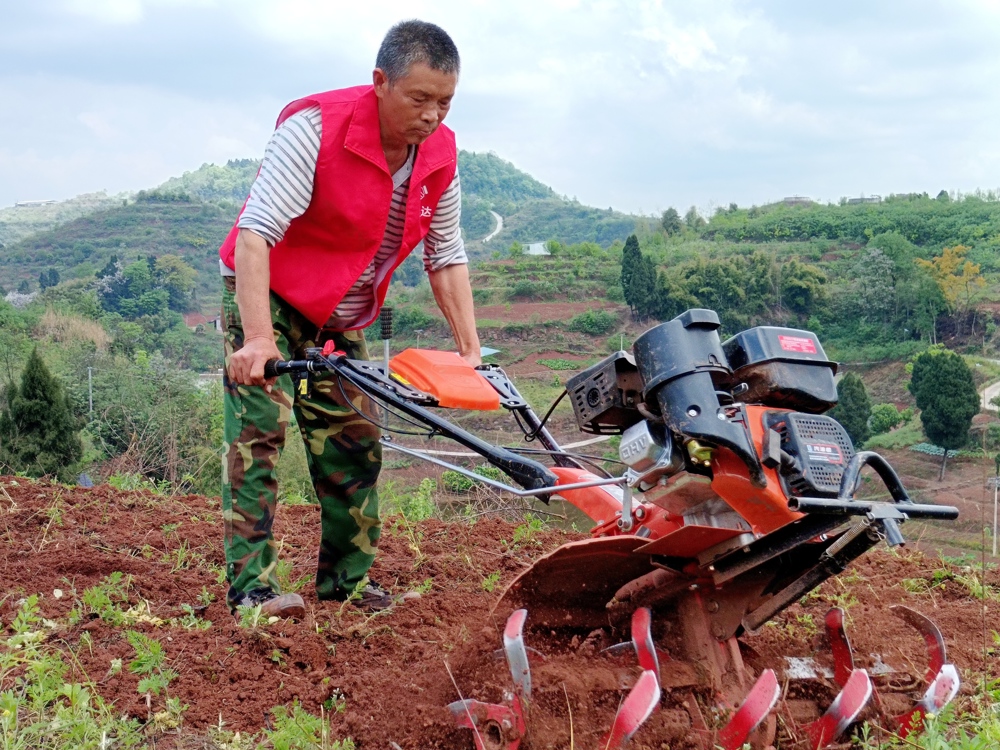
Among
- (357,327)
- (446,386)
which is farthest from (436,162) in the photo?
(446,386)

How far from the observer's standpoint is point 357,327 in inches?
150

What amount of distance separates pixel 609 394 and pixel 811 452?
0.54 m

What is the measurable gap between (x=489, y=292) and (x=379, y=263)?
122 feet

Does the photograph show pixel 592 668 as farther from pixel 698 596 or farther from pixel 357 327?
pixel 357 327

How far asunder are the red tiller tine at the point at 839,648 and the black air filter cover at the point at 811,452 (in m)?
0.64

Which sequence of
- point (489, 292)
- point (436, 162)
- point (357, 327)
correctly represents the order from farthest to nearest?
point (489, 292), point (357, 327), point (436, 162)

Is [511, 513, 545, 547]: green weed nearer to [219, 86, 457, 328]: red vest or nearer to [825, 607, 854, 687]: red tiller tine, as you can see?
[219, 86, 457, 328]: red vest

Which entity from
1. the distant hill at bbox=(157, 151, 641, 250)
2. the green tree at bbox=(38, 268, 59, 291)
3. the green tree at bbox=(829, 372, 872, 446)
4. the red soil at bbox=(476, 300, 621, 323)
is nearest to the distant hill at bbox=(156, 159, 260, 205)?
the distant hill at bbox=(157, 151, 641, 250)

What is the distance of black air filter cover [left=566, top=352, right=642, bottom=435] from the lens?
8.62 ft

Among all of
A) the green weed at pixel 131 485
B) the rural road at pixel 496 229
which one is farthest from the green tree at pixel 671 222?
the green weed at pixel 131 485

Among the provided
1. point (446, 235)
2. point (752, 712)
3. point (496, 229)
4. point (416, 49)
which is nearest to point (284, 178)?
point (416, 49)

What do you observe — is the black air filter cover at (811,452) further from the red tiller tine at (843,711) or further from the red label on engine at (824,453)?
the red tiller tine at (843,711)

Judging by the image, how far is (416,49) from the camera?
3164 millimetres

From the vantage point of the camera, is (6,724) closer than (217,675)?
Yes
